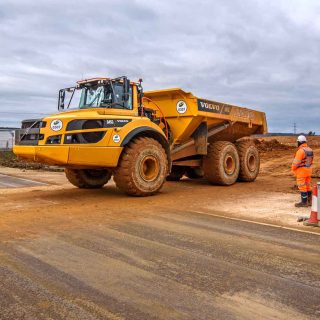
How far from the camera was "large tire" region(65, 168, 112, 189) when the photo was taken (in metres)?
11.7

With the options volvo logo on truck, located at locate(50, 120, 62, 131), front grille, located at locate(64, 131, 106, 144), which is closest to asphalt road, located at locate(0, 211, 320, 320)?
front grille, located at locate(64, 131, 106, 144)

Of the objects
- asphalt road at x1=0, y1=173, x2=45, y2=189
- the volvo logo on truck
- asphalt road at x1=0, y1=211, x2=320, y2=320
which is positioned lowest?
asphalt road at x1=0, y1=211, x2=320, y2=320

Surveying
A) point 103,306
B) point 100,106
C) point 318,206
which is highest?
point 100,106

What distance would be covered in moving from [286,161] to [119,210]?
1396cm

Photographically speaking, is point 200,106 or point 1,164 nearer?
point 200,106

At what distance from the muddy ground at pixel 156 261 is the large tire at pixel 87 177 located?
2503 millimetres

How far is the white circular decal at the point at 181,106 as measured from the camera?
11.9 m

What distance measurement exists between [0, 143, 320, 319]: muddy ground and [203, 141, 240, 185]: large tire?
→ 3642 millimetres

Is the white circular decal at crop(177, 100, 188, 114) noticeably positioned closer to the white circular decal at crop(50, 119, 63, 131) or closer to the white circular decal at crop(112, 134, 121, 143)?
the white circular decal at crop(112, 134, 121, 143)

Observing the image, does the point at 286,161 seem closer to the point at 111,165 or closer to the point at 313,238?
the point at 111,165

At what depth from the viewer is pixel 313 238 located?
6.20 meters

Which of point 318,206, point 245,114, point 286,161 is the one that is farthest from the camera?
point 286,161

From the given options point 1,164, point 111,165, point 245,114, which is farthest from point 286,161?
point 1,164

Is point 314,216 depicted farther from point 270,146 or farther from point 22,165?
point 270,146
